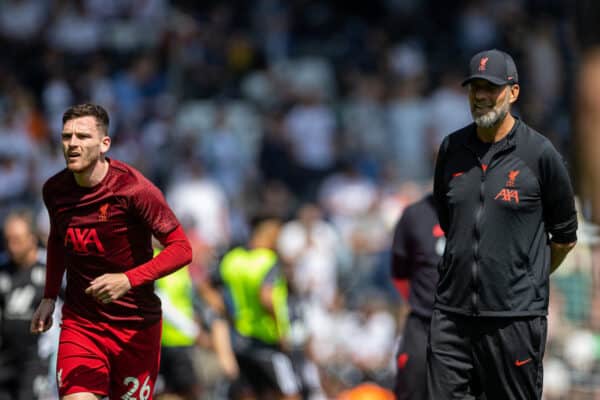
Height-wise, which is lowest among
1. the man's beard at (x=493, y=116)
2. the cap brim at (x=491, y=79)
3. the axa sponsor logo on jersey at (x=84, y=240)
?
the axa sponsor logo on jersey at (x=84, y=240)

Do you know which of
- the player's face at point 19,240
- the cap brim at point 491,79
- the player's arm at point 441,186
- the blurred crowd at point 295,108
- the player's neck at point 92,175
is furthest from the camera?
the blurred crowd at point 295,108

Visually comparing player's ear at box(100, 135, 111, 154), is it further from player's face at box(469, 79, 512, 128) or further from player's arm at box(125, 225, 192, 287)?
player's face at box(469, 79, 512, 128)

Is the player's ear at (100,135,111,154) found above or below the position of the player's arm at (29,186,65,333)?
above

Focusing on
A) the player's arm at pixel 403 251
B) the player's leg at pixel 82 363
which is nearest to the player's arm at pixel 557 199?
the player's arm at pixel 403 251

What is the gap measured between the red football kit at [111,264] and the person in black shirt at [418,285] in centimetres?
200

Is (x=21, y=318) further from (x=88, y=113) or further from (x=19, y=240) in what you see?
(x=88, y=113)

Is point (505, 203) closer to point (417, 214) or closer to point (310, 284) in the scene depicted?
point (417, 214)

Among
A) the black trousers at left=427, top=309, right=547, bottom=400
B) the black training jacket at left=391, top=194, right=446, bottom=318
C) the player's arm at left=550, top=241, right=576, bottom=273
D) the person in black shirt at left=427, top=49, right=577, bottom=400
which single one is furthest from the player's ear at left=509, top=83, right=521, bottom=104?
the black training jacket at left=391, top=194, right=446, bottom=318

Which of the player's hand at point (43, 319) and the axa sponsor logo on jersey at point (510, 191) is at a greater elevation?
the axa sponsor logo on jersey at point (510, 191)

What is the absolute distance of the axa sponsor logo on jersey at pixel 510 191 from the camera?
654cm

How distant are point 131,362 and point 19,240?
3.15 m

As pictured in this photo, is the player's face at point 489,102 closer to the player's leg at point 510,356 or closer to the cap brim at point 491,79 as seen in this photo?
the cap brim at point 491,79

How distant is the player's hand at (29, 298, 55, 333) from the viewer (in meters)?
7.38

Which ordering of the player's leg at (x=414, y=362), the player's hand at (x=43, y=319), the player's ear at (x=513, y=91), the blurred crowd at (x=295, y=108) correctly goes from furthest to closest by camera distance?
the blurred crowd at (x=295, y=108) → the player's leg at (x=414, y=362) → the player's hand at (x=43, y=319) → the player's ear at (x=513, y=91)
